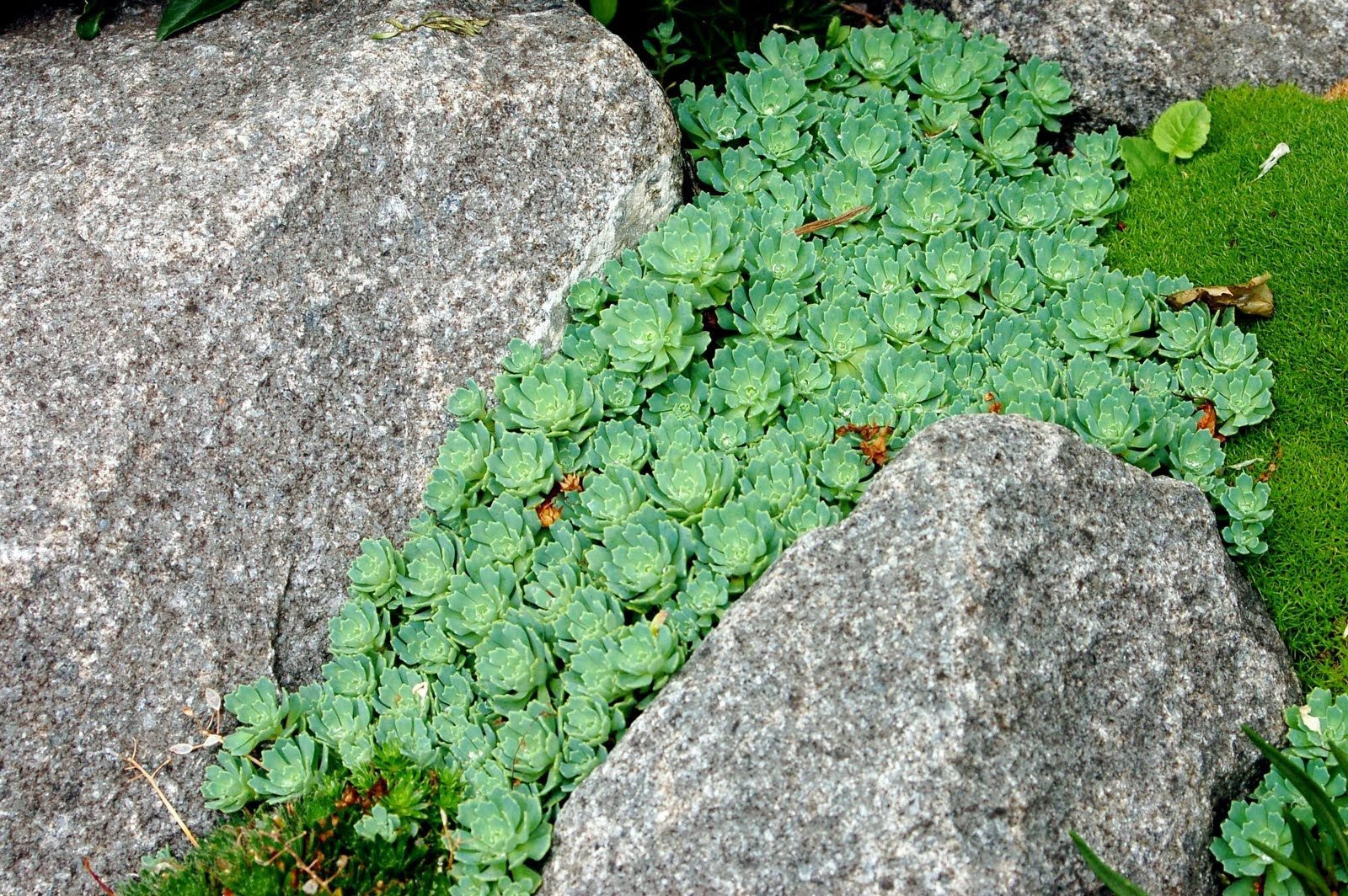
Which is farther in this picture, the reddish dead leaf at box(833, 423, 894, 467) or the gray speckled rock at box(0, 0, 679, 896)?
the reddish dead leaf at box(833, 423, 894, 467)

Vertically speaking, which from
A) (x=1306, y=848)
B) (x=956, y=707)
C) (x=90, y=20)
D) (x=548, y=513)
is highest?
(x=90, y=20)

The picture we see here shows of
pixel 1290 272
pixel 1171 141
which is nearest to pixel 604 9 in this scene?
pixel 1171 141

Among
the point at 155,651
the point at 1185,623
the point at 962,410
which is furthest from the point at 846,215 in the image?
the point at 155,651

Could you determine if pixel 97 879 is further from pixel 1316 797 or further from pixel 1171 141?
pixel 1171 141

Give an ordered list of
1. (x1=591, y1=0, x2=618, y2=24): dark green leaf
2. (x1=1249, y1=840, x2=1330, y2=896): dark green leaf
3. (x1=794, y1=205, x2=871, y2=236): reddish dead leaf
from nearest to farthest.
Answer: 1. (x1=1249, y1=840, x2=1330, y2=896): dark green leaf
2. (x1=794, y1=205, x2=871, y2=236): reddish dead leaf
3. (x1=591, y1=0, x2=618, y2=24): dark green leaf

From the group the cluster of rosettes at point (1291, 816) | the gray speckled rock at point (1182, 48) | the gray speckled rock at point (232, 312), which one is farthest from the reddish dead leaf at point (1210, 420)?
the gray speckled rock at point (232, 312)

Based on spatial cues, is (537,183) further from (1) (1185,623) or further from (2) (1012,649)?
(1) (1185,623)

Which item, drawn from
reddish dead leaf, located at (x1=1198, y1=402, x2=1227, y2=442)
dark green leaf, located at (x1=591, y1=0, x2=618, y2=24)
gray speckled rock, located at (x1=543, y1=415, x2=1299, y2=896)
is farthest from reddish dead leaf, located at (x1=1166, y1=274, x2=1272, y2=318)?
dark green leaf, located at (x1=591, y1=0, x2=618, y2=24)

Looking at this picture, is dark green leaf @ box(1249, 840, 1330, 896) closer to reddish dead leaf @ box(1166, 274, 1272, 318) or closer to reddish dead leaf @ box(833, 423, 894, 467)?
reddish dead leaf @ box(833, 423, 894, 467)
